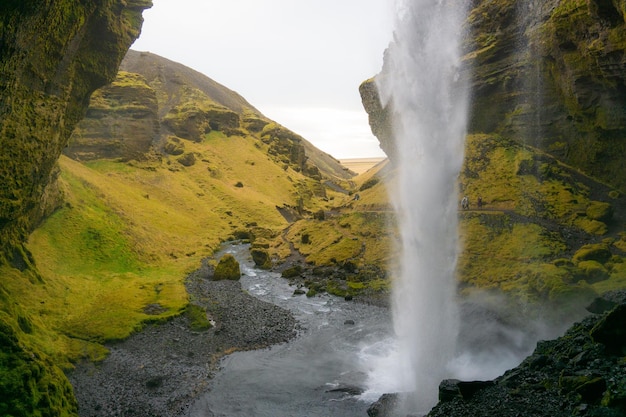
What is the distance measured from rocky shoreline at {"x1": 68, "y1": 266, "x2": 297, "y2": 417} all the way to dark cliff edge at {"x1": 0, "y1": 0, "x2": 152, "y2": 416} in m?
3.11

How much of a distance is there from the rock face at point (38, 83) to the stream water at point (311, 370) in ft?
65.7

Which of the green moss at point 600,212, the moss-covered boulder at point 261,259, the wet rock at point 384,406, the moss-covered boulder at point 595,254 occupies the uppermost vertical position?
the green moss at point 600,212

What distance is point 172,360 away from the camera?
93.6ft

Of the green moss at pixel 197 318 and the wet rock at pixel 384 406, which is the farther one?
the green moss at pixel 197 318

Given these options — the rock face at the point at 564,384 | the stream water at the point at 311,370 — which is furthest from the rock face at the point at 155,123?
the rock face at the point at 564,384

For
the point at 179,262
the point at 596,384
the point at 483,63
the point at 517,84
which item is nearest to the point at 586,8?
the point at 517,84

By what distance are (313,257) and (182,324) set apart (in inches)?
1132

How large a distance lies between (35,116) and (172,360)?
841 inches

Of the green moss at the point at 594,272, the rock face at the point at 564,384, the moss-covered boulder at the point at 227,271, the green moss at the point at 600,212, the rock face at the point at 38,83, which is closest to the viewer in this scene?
the rock face at the point at 564,384

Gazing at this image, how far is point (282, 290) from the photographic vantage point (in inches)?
1967

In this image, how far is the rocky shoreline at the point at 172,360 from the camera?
73.8 ft

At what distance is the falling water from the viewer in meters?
26.6

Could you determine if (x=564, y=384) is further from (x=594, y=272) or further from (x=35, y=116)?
(x=35, y=116)

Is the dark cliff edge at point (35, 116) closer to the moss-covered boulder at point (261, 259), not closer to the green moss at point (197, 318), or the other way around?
the green moss at point (197, 318)
